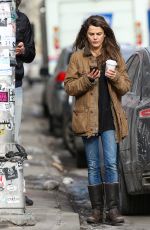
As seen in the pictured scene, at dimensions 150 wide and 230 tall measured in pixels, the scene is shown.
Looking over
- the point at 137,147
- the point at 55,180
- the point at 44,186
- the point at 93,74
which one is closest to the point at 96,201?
the point at 137,147

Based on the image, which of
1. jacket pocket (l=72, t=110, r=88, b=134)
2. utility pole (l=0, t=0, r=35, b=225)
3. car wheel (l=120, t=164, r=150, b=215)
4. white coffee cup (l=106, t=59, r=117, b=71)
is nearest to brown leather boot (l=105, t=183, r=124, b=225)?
car wheel (l=120, t=164, r=150, b=215)

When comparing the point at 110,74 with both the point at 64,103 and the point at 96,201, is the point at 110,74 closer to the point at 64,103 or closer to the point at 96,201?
the point at 96,201

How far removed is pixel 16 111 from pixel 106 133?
3.32ft

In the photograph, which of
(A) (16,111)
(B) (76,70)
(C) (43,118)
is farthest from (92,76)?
(C) (43,118)

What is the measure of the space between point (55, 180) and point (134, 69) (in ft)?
9.32

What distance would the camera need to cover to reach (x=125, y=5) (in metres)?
19.9

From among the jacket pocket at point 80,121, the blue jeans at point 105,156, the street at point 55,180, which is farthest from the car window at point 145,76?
the street at point 55,180

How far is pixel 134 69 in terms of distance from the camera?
943 cm

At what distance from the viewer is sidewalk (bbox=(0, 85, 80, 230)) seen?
8.06 m

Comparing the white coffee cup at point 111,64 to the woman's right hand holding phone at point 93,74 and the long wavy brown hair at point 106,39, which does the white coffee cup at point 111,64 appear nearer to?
the woman's right hand holding phone at point 93,74

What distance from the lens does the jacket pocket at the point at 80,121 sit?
26.9 feet

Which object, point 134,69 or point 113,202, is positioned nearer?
point 113,202

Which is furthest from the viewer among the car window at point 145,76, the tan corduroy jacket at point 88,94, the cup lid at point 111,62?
the car window at point 145,76

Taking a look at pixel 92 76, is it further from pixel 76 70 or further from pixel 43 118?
pixel 43 118
